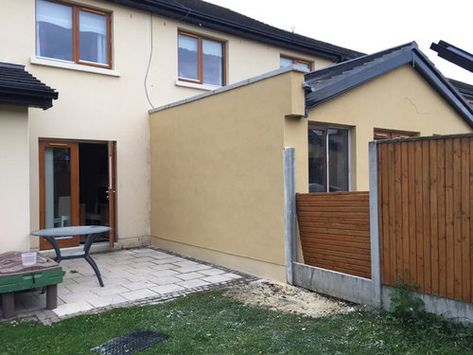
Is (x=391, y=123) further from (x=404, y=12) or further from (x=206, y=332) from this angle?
(x=404, y=12)

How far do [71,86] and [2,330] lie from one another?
6024mm

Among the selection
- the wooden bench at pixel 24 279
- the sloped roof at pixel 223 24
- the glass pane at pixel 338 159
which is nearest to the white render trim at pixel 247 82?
the glass pane at pixel 338 159

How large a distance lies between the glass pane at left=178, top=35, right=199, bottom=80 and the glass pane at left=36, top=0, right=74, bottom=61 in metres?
2.90

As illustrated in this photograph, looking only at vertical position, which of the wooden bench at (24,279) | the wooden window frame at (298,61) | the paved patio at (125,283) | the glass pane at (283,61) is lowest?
the paved patio at (125,283)

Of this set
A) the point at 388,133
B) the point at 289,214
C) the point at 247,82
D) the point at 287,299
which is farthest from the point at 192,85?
the point at 287,299

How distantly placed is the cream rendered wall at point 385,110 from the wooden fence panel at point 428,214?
2302 mm

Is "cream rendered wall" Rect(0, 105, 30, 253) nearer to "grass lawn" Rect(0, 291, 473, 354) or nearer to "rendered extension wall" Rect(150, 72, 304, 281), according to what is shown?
"grass lawn" Rect(0, 291, 473, 354)

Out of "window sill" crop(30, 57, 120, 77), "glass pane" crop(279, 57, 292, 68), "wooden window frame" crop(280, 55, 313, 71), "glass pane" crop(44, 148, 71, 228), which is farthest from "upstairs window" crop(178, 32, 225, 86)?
"glass pane" crop(44, 148, 71, 228)

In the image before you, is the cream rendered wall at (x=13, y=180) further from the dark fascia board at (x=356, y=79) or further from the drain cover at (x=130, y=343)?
the dark fascia board at (x=356, y=79)

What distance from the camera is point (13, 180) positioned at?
23.6 ft

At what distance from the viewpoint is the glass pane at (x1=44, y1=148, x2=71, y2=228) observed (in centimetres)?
930

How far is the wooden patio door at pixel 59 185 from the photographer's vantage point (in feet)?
30.3

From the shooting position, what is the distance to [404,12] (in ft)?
63.2

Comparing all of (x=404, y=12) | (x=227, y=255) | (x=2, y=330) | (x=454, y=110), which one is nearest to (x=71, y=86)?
(x=227, y=255)
